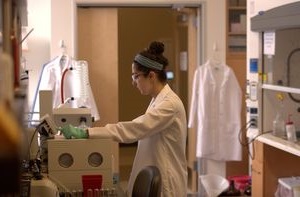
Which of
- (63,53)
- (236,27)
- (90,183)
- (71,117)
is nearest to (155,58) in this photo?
(71,117)

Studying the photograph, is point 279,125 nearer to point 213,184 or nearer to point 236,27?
point 213,184

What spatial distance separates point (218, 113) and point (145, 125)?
8.12ft

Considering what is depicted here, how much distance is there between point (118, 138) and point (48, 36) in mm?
2819

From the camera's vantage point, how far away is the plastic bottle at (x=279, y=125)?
11.8 feet

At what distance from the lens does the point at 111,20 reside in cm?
495

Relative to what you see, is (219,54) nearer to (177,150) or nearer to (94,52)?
(94,52)

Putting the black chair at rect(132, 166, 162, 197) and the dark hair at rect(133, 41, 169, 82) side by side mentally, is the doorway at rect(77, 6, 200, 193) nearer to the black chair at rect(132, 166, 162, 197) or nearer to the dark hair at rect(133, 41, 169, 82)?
the dark hair at rect(133, 41, 169, 82)

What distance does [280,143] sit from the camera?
3.31 metres

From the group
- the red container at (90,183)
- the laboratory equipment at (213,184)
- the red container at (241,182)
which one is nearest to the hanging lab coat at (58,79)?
the laboratory equipment at (213,184)

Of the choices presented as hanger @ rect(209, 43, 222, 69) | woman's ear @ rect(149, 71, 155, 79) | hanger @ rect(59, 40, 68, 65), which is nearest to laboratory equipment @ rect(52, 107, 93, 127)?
woman's ear @ rect(149, 71, 155, 79)

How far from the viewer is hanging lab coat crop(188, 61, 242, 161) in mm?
4809

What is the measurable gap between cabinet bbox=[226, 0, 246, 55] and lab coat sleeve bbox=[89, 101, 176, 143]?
2.62 metres

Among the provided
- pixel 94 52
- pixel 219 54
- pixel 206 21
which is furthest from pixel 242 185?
pixel 94 52

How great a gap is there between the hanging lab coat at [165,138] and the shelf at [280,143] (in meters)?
0.87
